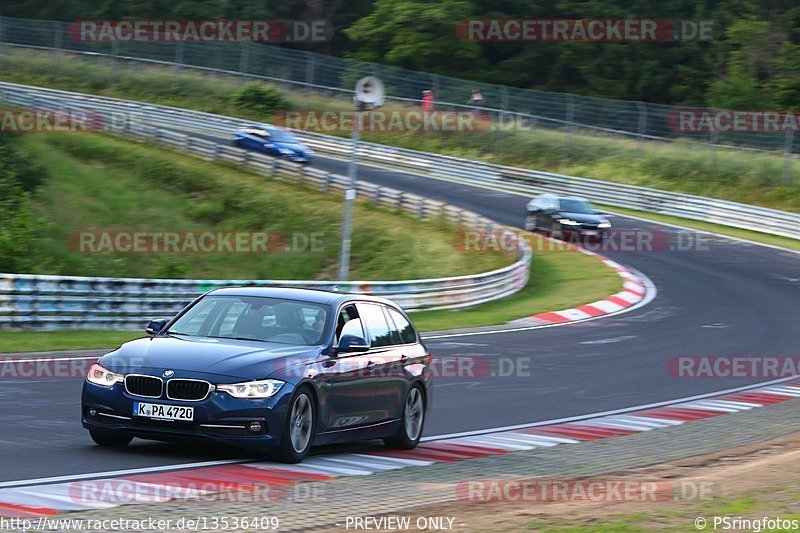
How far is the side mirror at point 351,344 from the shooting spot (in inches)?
374

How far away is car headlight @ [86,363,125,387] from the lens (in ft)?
28.7

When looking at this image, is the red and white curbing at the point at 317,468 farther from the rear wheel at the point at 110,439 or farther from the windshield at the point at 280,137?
the windshield at the point at 280,137

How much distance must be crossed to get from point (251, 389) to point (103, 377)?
1149mm

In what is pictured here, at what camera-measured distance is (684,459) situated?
10398mm

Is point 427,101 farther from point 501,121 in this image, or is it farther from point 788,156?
Result: point 788,156

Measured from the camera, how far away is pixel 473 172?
48375 mm

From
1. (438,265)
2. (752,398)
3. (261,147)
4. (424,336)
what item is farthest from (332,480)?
(261,147)

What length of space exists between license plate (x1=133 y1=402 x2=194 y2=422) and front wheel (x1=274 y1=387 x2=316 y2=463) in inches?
26.8

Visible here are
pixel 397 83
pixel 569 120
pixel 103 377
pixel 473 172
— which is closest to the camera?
pixel 103 377

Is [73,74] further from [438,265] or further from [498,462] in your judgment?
[498,462]

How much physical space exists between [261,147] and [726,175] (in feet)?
60.2

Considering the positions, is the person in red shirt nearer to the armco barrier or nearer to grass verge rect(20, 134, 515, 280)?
the armco barrier

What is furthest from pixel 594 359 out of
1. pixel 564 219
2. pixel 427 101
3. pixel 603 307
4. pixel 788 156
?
pixel 427 101

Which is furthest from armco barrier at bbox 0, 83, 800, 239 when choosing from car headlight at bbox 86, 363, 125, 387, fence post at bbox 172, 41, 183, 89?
car headlight at bbox 86, 363, 125, 387
